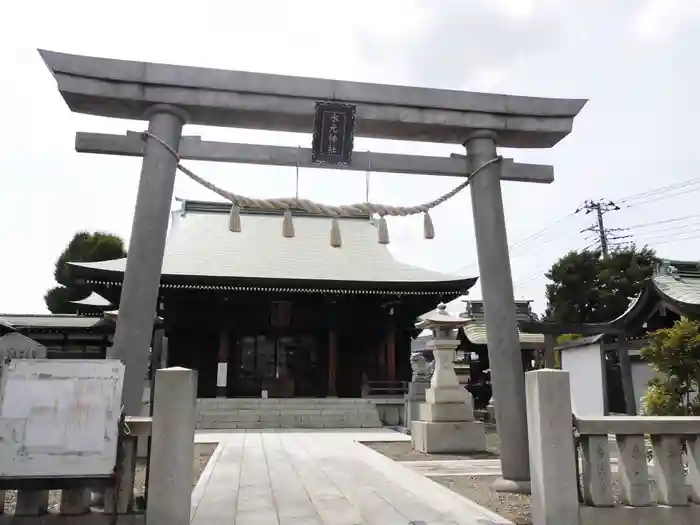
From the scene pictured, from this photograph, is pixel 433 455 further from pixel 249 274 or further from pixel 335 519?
pixel 249 274

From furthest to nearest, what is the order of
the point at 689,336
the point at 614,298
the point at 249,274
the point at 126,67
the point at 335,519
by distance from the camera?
the point at 614,298 → the point at 249,274 → the point at 689,336 → the point at 126,67 → the point at 335,519

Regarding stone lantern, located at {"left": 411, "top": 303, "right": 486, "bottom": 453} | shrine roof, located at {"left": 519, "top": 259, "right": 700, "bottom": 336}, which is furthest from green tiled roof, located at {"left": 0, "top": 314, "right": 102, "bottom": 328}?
shrine roof, located at {"left": 519, "top": 259, "right": 700, "bottom": 336}

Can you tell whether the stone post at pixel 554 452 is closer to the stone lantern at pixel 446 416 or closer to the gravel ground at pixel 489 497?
the gravel ground at pixel 489 497

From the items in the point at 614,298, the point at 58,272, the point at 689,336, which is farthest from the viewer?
the point at 614,298

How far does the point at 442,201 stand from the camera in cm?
609

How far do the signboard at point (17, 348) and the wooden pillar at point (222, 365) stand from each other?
1308cm

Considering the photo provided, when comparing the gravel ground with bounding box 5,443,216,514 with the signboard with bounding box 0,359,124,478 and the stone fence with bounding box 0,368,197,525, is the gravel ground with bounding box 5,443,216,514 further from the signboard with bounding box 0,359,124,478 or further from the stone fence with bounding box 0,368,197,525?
the signboard with bounding box 0,359,124,478

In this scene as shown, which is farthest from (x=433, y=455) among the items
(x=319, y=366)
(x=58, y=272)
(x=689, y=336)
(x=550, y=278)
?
(x=550, y=278)

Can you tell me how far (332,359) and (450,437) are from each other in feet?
29.3

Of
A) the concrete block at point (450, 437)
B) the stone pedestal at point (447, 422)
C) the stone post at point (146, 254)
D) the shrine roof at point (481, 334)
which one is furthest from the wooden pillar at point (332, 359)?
the stone post at point (146, 254)

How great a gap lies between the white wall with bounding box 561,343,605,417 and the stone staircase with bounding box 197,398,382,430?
619 cm

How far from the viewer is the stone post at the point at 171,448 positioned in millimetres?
3826

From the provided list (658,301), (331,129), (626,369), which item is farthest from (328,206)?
(626,369)

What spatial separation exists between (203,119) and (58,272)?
3225cm
